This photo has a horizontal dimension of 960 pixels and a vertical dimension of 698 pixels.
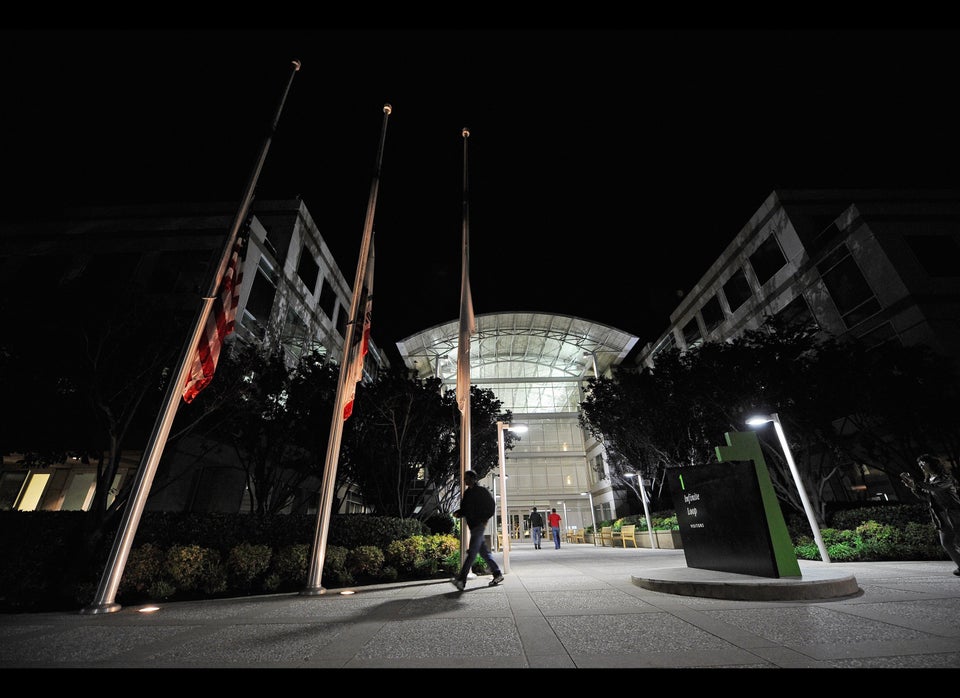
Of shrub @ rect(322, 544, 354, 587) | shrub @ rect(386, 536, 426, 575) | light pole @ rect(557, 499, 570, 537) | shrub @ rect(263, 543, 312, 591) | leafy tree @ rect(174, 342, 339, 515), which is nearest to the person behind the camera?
shrub @ rect(263, 543, 312, 591)

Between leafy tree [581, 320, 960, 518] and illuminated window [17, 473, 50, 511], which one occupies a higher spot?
leafy tree [581, 320, 960, 518]

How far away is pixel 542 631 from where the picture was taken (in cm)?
373

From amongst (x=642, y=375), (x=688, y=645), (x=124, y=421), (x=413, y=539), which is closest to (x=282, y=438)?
(x=124, y=421)

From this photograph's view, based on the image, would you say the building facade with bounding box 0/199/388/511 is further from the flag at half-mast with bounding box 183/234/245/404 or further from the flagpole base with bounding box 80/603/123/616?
the flagpole base with bounding box 80/603/123/616

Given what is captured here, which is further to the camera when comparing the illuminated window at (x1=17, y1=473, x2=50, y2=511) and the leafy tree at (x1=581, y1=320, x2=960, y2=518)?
the illuminated window at (x1=17, y1=473, x2=50, y2=511)

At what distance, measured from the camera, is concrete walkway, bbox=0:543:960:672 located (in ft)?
9.34

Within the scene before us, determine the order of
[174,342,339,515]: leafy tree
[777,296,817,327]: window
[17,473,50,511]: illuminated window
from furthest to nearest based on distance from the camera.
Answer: [777,296,817,327]: window, [17,473,50,511]: illuminated window, [174,342,339,515]: leafy tree

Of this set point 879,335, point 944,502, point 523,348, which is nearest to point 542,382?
point 523,348

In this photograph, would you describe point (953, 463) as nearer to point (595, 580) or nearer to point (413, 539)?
point (595, 580)

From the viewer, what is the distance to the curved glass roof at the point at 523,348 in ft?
128

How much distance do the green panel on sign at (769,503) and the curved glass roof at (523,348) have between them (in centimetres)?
3104

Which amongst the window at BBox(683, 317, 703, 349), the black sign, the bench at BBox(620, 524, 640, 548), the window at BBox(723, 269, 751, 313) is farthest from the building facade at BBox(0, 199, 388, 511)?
the window at BBox(683, 317, 703, 349)

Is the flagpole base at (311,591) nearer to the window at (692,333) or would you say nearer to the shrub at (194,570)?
the shrub at (194,570)

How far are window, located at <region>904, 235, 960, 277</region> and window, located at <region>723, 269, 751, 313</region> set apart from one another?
341 inches
